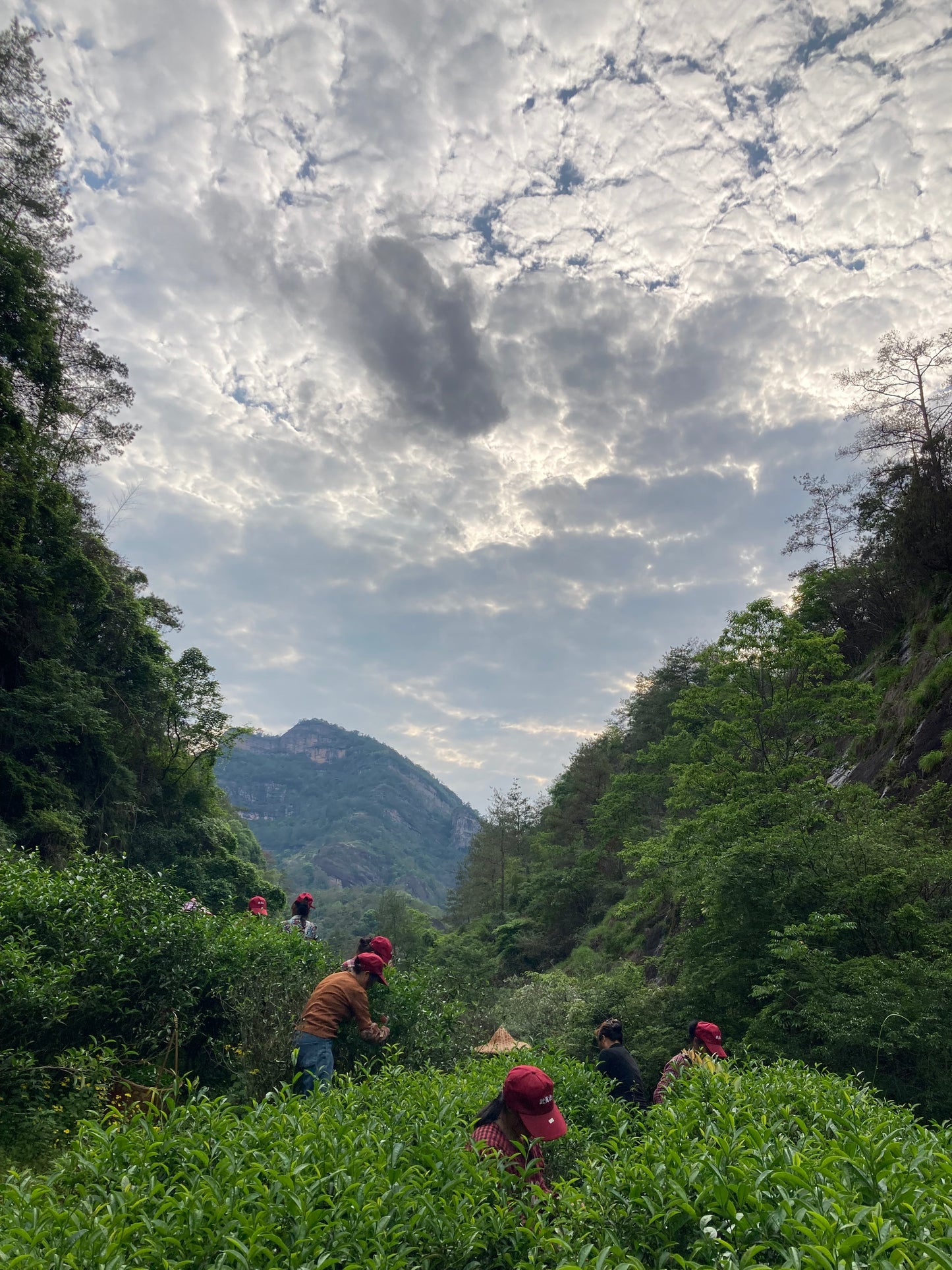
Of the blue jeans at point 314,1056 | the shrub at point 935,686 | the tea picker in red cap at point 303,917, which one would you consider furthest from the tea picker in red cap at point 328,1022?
the shrub at point 935,686

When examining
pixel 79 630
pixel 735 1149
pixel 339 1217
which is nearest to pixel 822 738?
pixel 735 1149

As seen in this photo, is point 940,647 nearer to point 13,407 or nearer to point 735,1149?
point 735,1149

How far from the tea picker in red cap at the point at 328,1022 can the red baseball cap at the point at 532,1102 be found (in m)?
2.77

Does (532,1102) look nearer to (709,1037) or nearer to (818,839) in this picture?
(709,1037)

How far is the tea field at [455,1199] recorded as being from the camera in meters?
2.08

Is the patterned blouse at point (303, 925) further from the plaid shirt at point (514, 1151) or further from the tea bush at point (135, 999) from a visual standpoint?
the plaid shirt at point (514, 1151)

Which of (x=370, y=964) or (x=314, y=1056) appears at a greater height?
(x=370, y=964)

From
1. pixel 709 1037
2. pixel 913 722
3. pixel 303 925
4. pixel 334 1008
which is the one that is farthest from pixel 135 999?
pixel 913 722

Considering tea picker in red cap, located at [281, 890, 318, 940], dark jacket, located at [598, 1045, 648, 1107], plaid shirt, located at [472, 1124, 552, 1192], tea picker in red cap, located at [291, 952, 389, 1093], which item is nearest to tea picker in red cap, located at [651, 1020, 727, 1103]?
dark jacket, located at [598, 1045, 648, 1107]

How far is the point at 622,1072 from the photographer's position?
5.88 m

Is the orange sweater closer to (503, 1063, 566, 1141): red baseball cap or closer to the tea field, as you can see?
the tea field

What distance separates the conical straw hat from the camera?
305 inches

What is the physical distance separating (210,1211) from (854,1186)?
2.44 m

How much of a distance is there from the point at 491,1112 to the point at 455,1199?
0.96 m
